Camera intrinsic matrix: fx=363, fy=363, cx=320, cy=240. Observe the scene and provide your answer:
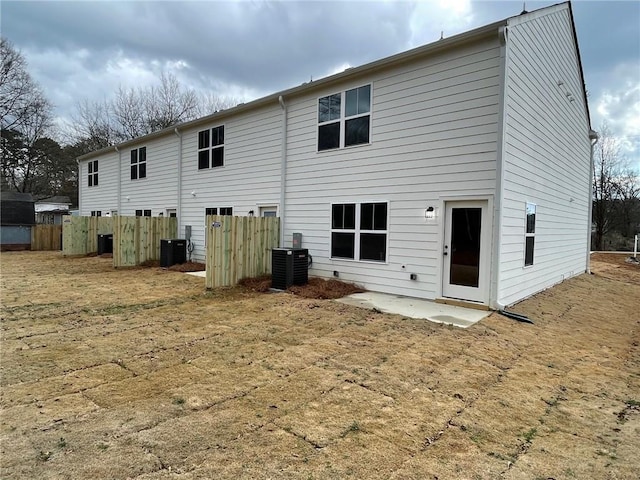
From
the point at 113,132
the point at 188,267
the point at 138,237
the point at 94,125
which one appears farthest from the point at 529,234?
the point at 94,125

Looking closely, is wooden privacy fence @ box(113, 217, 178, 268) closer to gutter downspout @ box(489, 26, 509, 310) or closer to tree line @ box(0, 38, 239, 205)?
gutter downspout @ box(489, 26, 509, 310)

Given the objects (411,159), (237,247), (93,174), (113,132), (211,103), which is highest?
(211,103)

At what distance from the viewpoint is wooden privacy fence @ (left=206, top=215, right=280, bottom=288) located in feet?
27.0

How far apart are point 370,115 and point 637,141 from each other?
2859 cm

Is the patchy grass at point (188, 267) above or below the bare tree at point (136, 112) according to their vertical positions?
below

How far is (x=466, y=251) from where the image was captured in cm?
663

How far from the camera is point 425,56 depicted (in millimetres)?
7047

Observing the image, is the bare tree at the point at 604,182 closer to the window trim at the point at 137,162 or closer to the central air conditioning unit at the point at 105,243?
the window trim at the point at 137,162

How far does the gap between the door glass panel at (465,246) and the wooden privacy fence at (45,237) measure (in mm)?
19950

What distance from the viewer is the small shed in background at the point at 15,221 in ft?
57.4

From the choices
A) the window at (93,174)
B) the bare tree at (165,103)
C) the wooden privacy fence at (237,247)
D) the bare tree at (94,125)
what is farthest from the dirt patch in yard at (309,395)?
the bare tree at (94,125)

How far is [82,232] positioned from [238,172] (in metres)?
8.74

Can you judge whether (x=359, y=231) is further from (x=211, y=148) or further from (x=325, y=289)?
(x=211, y=148)

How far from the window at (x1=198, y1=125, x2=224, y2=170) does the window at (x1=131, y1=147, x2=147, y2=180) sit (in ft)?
13.3
